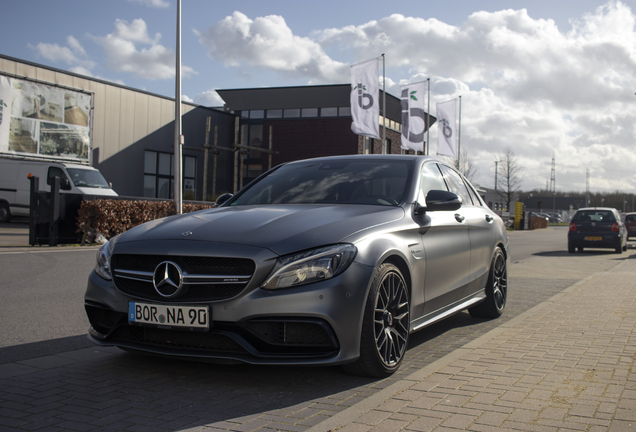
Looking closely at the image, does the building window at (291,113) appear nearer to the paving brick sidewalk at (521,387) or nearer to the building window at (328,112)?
the building window at (328,112)

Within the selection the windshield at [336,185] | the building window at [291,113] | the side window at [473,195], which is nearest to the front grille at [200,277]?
the windshield at [336,185]

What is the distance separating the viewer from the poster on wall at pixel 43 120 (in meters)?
24.9

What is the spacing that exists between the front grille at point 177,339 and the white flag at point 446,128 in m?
29.8

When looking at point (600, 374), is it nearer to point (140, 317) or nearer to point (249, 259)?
point (249, 259)

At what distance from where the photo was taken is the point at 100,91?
29.1 m

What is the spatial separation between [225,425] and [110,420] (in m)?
0.62

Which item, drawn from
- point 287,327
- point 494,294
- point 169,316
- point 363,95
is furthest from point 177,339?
point 363,95

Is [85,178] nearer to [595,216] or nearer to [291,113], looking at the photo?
[291,113]

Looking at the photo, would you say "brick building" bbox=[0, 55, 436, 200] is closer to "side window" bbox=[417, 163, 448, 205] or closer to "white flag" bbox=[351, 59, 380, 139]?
"white flag" bbox=[351, 59, 380, 139]

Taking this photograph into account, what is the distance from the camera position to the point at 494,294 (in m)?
6.18

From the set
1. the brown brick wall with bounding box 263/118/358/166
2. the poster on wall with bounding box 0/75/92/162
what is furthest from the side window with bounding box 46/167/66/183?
the brown brick wall with bounding box 263/118/358/166

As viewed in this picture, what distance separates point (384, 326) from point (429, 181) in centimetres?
175

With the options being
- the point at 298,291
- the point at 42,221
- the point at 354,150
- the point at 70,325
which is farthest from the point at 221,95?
the point at 298,291

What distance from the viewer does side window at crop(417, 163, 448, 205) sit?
4.88m
